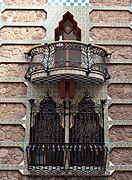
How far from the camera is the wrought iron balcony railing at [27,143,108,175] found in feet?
21.9

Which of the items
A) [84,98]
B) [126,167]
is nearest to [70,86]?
[84,98]

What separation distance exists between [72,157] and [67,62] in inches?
83.6

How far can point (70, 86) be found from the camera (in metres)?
6.86

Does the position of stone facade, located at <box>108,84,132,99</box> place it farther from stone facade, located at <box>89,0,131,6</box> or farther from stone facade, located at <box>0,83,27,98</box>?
stone facade, located at <box>89,0,131,6</box>

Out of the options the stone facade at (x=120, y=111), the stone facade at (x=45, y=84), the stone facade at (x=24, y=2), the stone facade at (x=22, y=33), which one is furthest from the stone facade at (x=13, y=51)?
the stone facade at (x=120, y=111)

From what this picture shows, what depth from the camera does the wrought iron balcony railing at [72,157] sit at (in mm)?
6684

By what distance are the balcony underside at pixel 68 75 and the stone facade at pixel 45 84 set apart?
→ 34cm

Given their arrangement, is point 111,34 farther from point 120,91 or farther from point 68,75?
point 68,75

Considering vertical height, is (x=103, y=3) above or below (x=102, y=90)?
above

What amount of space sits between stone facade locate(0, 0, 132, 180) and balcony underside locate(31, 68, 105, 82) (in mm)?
340

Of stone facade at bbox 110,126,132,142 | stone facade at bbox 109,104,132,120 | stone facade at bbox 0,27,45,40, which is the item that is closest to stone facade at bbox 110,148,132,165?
stone facade at bbox 110,126,132,142

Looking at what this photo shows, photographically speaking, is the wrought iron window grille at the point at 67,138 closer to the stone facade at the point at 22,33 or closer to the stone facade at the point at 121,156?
the stone facade at the point at 121,156

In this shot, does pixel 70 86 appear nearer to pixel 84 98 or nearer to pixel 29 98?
pixel 84 98

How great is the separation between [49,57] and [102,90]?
1484mm
